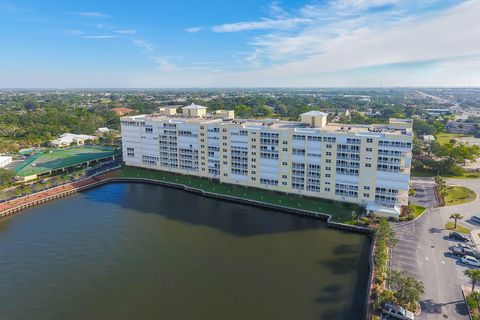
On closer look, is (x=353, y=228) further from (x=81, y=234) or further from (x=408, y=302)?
(x=81, y=234)

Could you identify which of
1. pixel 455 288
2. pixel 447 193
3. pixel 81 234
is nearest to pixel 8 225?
pixel 81 234

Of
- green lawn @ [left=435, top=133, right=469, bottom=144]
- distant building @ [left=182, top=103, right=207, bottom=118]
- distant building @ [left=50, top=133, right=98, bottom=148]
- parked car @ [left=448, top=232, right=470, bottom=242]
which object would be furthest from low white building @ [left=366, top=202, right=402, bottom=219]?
distant building @ [left=50, top=133, right=98, bottom=148]

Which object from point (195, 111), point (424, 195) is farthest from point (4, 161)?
point (424, 195)

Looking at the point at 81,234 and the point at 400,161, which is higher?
the point at 400,161

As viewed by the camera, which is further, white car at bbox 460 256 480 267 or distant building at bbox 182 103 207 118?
distant building at bbox 182 103 207 118

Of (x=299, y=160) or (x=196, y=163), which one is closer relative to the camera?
(x=299, y=160)

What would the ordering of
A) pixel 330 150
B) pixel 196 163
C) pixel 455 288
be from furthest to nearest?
pixel 196 163, pixel 330 150, pixel 455 288

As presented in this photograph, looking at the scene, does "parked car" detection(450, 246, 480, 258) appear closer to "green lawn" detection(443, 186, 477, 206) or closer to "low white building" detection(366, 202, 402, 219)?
"low white building" detection(366, 202, 402, 219)

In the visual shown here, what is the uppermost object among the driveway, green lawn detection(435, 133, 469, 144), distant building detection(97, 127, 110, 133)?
distant building detection(97, 127, 110, 133)
